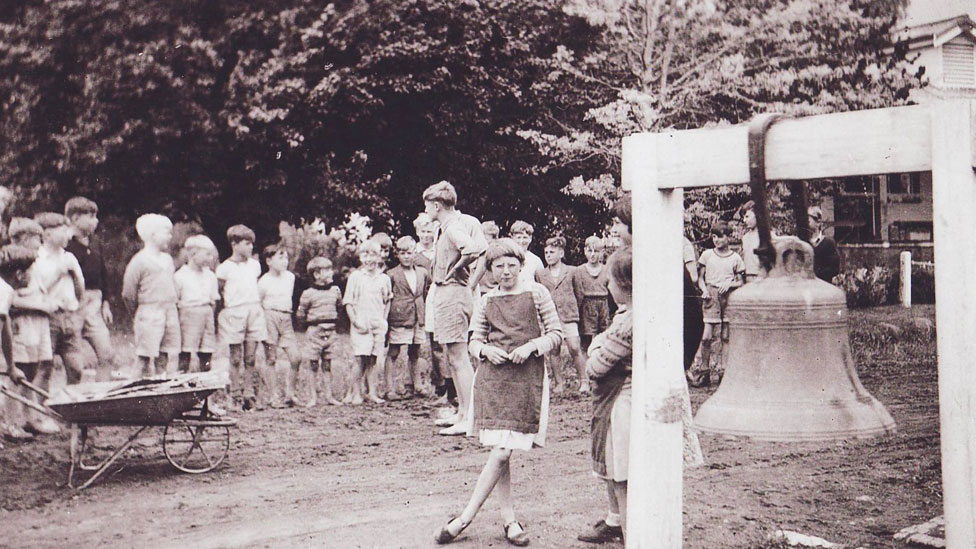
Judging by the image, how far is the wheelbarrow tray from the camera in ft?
19.5

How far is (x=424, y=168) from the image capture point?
18828 millimetres

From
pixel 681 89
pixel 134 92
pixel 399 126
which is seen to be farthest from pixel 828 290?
pixel 399 126

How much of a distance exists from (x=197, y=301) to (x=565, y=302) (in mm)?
3886

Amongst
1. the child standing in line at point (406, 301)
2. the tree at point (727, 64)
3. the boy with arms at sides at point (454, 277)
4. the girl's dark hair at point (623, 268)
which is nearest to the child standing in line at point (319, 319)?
the child standing in line at point (406, 301)

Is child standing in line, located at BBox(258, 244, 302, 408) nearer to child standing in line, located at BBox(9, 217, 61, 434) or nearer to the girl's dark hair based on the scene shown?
child standing in line, located at BBox(9, 217, 61, 434)

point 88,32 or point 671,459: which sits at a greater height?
point 88,32

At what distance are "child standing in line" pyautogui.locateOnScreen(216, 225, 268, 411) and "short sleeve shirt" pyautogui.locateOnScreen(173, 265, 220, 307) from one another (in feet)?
1.06

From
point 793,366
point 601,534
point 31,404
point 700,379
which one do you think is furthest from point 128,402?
point 700,379

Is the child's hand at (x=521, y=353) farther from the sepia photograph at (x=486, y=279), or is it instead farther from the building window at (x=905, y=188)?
the building window at (x=905, y=188)

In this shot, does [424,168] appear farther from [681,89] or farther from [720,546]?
[720,546]

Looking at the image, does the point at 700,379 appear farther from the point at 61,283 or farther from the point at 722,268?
the point at 61,283

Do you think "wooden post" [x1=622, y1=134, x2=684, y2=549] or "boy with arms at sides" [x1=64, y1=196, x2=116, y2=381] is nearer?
"wooden post" [x1=622, y1=134, x2=684, y2=549]

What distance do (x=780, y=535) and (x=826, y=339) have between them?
9.82 ft

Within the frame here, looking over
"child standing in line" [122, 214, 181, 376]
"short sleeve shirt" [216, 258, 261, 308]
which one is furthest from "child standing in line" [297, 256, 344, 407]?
"child standing in line" [122, 214, 181, 376]
